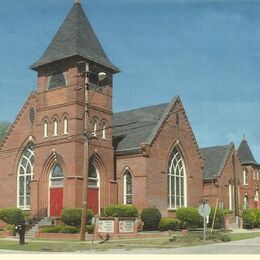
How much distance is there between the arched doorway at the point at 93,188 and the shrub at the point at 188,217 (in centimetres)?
661

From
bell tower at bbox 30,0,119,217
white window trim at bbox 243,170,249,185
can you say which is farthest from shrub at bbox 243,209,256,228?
bell tower at bbox 30,0,119,217

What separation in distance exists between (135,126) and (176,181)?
5.84m

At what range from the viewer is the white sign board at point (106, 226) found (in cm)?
3359

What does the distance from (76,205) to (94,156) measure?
4450 millimetres

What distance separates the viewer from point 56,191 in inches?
1586

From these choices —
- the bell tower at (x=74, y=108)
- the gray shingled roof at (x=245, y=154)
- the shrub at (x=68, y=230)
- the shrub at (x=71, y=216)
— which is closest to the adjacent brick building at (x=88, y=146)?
the bell tower at (x=74, y=108)

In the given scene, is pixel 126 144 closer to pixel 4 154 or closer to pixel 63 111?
pixel 63 111

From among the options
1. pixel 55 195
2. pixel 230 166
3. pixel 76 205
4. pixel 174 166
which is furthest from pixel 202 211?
pixel 230 166

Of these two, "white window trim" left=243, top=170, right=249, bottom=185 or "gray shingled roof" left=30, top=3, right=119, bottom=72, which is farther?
"white window trim" left=243, top=170, right=249, bottom=185

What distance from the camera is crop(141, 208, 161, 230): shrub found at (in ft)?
130

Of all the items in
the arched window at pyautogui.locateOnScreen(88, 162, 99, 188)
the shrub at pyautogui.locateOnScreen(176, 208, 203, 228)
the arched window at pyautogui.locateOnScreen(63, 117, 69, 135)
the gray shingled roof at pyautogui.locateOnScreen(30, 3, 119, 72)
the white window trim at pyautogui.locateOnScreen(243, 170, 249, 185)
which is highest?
the gray shingled roof at pyautogui.locateOnScreen(30, 3, 119, 72)

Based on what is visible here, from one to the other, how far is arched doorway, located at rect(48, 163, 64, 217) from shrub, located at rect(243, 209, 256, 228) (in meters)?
20.0

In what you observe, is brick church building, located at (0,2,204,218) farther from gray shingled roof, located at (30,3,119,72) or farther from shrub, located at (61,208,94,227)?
shrub, located at (61,208,94,227)

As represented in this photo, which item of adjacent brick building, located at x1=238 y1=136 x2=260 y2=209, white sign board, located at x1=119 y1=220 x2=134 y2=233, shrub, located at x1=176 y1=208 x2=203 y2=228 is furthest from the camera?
adjacent brick building, located at x1=238 y1=136 x2=260 y2=209
